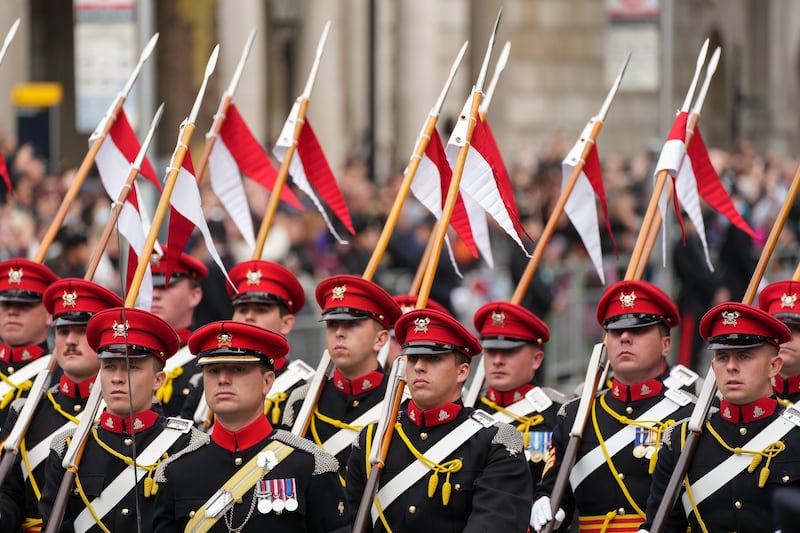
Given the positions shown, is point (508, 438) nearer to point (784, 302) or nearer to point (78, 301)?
point (784, 302)

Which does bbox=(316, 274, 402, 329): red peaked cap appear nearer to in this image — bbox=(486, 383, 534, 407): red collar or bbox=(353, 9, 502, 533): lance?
bbox=(353, 9, 502, 533): lance

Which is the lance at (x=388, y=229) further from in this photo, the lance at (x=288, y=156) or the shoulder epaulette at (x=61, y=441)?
the shoulder epaulette at (x=61, y=441)

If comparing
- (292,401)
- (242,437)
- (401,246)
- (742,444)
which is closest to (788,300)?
(742,444)

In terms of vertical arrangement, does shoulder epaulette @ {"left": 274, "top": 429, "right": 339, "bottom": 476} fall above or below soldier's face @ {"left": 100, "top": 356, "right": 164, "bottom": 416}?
below

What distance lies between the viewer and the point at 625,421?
870cm

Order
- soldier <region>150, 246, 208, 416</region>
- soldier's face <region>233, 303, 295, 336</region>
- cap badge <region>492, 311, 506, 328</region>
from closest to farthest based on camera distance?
1. cap badge <region>492, 311, 506, 328</region>
2. soldier's face <region>233, 303, 295, 336</region>
3. soldier <region>150, 246, 208, 416</region>

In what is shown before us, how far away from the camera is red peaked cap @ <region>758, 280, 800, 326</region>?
28.8 feet

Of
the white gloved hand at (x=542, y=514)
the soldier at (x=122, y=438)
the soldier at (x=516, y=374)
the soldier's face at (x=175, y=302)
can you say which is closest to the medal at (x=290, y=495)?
the soldier at (x=122, y=438)

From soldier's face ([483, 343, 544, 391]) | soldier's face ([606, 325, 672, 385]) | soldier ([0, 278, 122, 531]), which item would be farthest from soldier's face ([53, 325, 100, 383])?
soldier's face ([606, 325, 672, 385])

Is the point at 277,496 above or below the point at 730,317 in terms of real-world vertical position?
below

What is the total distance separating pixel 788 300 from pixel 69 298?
10.5 ft

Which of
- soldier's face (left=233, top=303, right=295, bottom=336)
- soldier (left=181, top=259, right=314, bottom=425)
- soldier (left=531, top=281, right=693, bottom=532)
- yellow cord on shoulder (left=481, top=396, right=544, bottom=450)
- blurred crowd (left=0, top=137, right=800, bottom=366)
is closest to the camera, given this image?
soldier (left=531, top=281, right=693, bottom=532)

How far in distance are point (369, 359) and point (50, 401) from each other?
1.46 meters

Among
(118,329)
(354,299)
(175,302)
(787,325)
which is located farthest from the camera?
(175,302)
